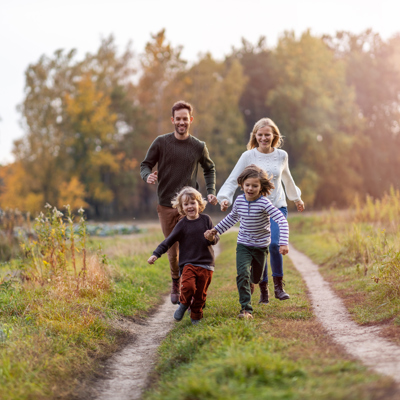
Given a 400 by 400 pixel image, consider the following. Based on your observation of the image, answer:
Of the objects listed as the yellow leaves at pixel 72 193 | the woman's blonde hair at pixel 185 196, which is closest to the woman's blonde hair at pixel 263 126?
the woman's blonde hair at pixel 185 196

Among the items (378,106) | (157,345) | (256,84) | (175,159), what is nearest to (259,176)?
(175,159)

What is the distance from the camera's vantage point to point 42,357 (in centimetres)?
479

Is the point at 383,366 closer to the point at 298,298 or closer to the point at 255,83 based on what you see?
the point at 298,298

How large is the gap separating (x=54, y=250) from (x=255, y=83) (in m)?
34.9

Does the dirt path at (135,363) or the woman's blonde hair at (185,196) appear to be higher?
the woman's blonde hair at (185,196)

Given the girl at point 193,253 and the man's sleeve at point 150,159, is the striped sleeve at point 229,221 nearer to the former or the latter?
the girl at point 193,253

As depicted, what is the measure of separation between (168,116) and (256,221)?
30928mm

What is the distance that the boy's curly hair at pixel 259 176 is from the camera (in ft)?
19.3

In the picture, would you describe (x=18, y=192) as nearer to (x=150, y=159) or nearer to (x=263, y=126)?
(x=150, y=159)

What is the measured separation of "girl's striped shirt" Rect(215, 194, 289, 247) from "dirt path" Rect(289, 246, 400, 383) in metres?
1.14

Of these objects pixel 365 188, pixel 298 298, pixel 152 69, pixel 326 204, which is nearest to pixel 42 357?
pixel 298 298

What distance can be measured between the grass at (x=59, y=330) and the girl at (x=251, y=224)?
171cm

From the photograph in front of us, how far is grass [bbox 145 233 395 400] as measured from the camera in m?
3.38

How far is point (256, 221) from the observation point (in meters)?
5.91
